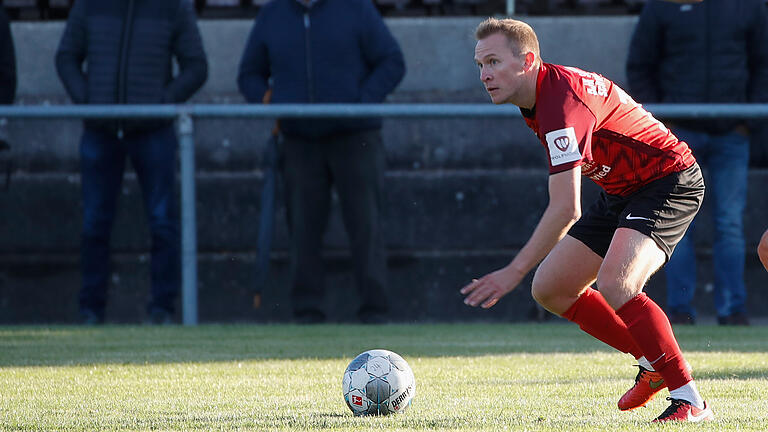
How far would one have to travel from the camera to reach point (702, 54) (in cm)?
879

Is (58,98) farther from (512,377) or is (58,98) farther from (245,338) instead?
(512,377)

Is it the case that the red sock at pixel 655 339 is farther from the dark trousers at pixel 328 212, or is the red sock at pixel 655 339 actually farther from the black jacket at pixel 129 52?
the black jacket at pixel 129 52

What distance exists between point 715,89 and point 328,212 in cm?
285

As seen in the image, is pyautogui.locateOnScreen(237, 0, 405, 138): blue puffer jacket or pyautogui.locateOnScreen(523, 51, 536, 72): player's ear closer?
pyautogui.locateOnScreen(523, 51, 536, 72): player's ear

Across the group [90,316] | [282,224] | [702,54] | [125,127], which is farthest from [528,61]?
[282,224]

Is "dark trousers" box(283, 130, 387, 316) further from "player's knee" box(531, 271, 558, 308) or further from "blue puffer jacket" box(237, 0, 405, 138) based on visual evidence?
"player's knee" box(531, 271, 558, 308)

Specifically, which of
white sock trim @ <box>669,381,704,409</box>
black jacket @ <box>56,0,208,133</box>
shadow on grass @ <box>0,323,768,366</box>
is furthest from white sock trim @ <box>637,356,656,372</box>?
black jacket @ <box>56,0,208,133</box>

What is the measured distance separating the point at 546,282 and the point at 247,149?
19.5 feet

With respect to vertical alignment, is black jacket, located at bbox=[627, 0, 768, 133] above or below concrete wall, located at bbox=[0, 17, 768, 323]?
above

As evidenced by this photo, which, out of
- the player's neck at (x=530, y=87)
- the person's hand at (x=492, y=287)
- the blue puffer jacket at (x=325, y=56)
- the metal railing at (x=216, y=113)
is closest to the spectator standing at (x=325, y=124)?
the blue puffer jacket at (x=325, y=56)

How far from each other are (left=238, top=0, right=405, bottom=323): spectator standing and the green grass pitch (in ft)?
→ 1.47

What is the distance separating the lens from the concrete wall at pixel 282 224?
398 inches

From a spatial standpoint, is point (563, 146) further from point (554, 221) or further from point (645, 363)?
point (645, 363)

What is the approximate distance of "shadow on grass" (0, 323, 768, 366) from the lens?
692cm
